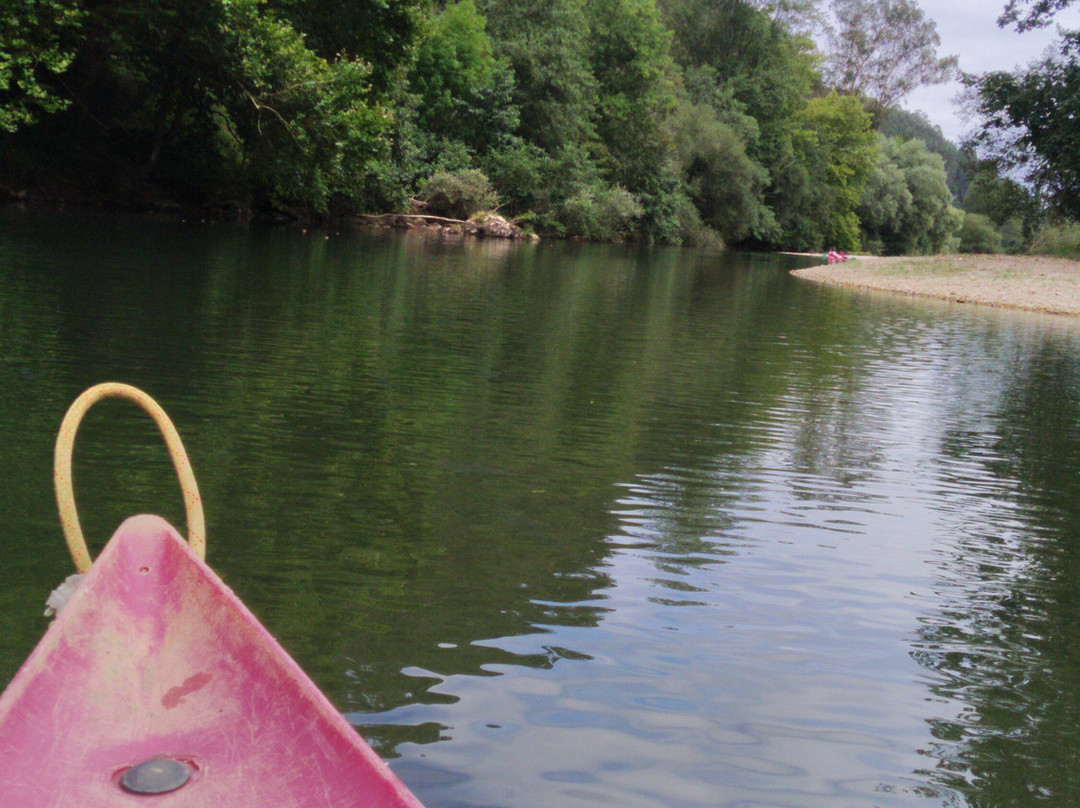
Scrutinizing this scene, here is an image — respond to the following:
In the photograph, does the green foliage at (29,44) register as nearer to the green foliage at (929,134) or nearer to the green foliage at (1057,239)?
the green foliage at (1057,239)

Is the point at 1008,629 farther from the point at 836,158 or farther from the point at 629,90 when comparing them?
the point at 836,158

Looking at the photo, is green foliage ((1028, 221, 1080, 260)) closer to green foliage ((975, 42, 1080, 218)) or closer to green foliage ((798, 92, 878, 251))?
green foliage ((975, 42, 1080, 218))

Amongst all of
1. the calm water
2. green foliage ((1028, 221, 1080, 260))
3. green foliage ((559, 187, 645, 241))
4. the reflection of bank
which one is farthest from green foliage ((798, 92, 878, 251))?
the reflection of bank

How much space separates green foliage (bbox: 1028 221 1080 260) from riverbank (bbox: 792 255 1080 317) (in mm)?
2607

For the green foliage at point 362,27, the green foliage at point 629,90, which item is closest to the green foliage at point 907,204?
the green foliage at point 629,90

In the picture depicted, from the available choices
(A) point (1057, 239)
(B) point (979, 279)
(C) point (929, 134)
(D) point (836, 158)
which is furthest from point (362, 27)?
(C) point (929, 134)

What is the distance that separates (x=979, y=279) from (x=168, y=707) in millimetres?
30252

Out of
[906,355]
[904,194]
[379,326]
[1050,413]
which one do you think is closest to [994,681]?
[1050,413]

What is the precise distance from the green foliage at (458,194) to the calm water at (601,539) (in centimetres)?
2622

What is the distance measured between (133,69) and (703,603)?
27.6m

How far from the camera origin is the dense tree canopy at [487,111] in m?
22.5

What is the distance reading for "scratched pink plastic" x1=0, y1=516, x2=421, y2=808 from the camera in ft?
7.27

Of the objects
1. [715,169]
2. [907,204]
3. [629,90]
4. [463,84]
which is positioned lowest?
[715,169]

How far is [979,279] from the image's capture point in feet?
96.3
